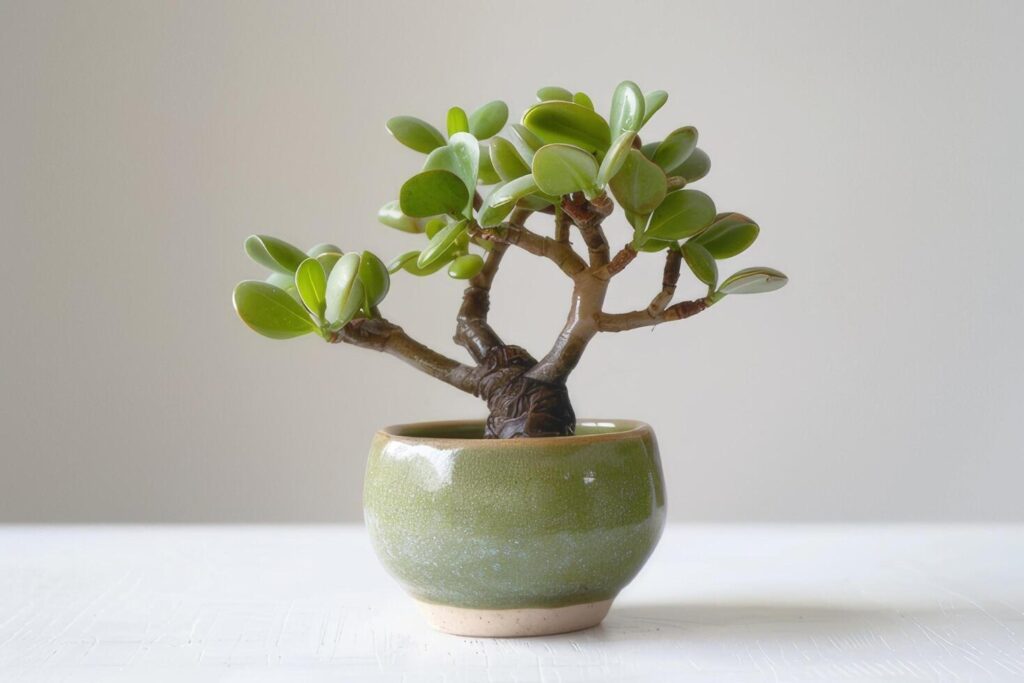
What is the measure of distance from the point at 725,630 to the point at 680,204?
0.31m

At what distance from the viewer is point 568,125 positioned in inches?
32.0

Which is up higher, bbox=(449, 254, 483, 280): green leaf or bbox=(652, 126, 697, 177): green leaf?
bbox=(652, 126, 697, 177): green leaf

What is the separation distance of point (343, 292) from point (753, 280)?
295 mm

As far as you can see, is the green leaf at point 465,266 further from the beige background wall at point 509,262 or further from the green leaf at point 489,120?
the beige background wall at point 509,262

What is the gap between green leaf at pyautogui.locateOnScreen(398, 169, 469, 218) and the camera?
81cm

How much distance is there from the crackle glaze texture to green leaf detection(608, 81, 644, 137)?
216mm

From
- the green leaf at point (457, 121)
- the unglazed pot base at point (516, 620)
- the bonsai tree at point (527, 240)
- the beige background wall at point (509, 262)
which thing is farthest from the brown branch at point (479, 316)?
the beige background wall at point (509, 262)

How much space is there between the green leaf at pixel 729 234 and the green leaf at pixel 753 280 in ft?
0.15

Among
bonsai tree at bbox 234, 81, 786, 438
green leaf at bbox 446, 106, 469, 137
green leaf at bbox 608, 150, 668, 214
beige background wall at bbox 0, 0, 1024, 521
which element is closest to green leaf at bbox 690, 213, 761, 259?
bonsai tree at bbox 234, 81, 786, 438

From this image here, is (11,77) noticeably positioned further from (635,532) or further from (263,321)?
(635,532)

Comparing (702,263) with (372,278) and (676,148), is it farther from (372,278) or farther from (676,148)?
(372,278)

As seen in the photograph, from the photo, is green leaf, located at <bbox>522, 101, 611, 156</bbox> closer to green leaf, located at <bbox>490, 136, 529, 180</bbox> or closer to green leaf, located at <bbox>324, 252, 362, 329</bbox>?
green leaf, located at <bbox>490, 136, 529, 180</bbox>

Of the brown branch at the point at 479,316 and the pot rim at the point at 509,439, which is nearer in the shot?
the pot rim at the point at 509,439

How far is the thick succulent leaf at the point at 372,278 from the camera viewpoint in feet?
2.91
